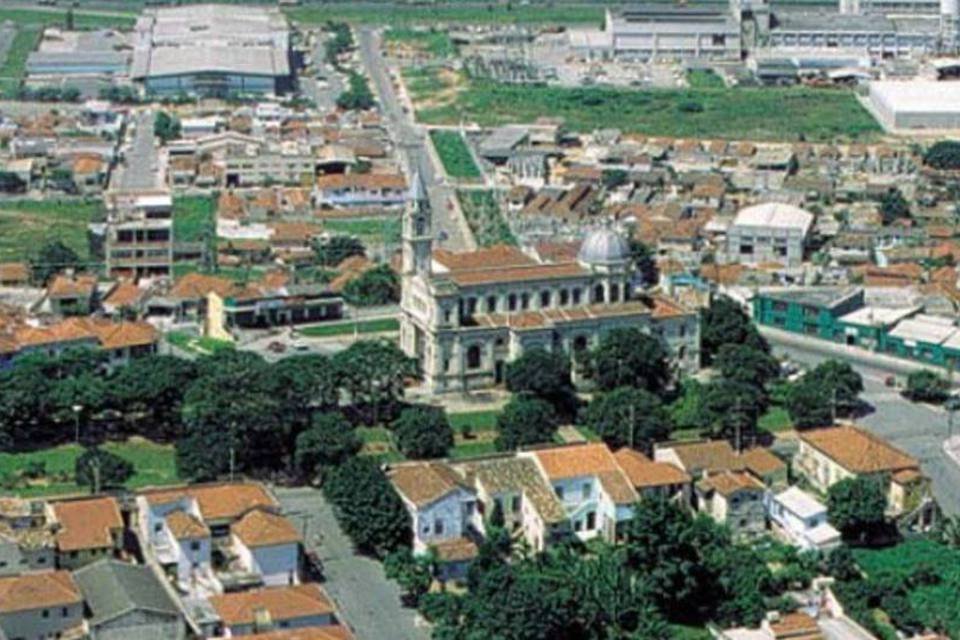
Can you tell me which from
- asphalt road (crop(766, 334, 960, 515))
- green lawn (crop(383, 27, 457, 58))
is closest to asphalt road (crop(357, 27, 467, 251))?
green lawn (crop(383, 27, 457, 58))

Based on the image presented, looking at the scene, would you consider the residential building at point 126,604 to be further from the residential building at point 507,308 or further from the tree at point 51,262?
the tree at point 51,262

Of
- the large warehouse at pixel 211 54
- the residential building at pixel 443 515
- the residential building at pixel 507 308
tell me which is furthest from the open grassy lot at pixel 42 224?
the residential building at pixel 443 515

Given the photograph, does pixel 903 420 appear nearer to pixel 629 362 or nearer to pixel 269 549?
pixel 629 362

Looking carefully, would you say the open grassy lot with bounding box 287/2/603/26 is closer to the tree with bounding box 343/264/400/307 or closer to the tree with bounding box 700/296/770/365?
the tree with bounding box 343/264/400/307

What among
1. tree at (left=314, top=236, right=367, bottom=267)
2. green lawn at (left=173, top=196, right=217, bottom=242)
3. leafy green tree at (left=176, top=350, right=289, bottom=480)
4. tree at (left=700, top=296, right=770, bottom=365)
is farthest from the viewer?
green lawn at (left=173, top=196, right=217, bottom=242)

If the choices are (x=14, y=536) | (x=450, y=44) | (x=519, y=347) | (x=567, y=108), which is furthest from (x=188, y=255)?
(x=450, y=44)

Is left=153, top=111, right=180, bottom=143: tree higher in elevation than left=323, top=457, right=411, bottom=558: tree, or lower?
higher

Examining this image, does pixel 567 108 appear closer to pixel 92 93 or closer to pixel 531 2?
pixel 92 93

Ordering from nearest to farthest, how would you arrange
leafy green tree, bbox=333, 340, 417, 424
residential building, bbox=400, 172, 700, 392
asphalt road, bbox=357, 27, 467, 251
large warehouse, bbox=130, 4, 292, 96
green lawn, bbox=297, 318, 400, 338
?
1. leafy green tree, bbox=333, 340, 417, 424
2. residential building, bbox=400, 172, 700, 392
3. green lawn, bbox=297, 318, 400, 338
4. asphalt road, bbox=357, 27, 467, 251
5. large warehouse, bbox=130, 4, 292, 96
